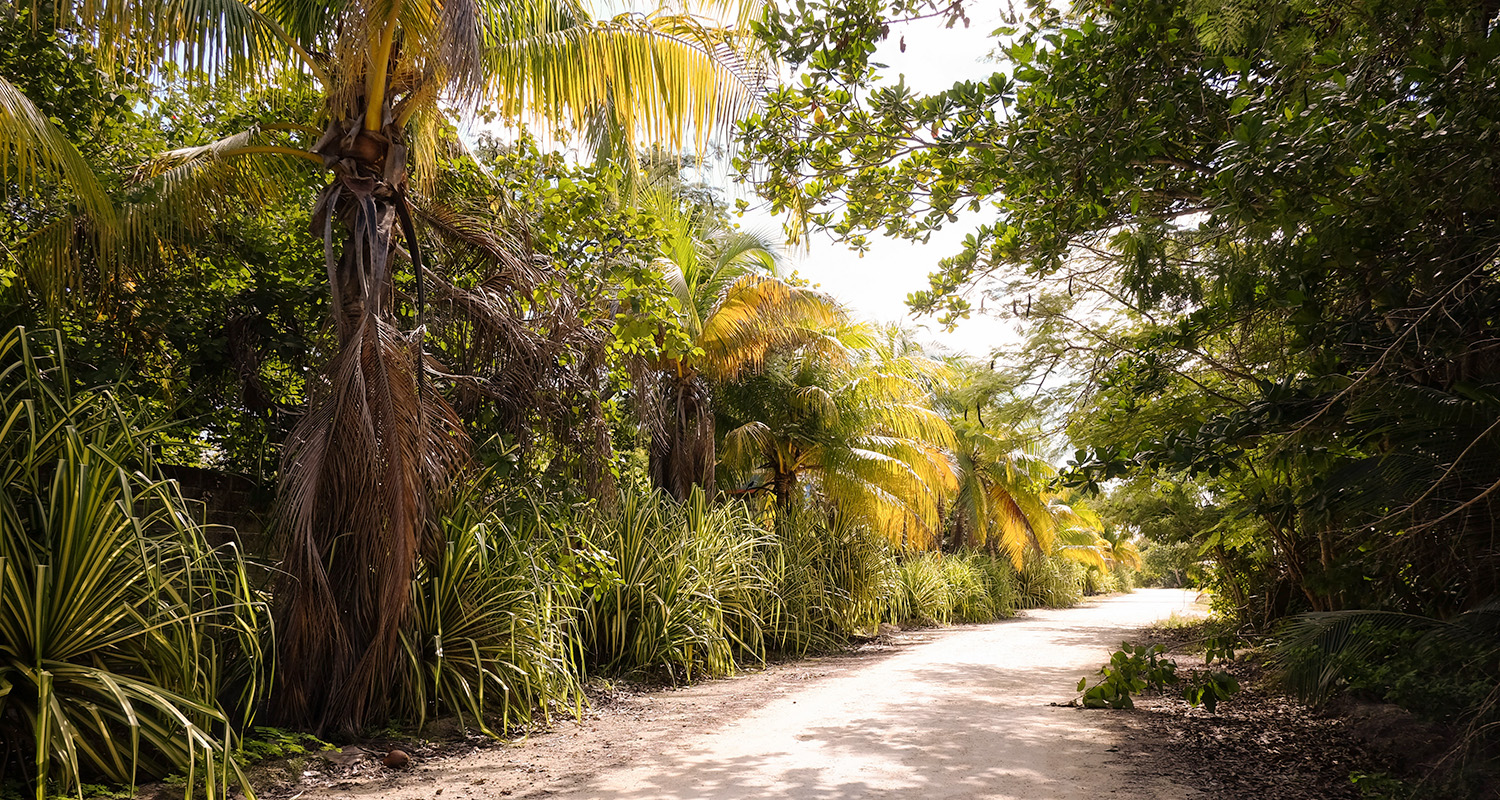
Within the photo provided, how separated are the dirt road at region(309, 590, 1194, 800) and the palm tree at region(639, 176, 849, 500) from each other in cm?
300

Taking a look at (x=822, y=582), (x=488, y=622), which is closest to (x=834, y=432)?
(x=822, y=582)

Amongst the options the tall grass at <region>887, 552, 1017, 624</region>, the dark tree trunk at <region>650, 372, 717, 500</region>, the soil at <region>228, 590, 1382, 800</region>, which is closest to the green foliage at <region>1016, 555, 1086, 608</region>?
the tall grass at <region>887, 552, 1017, 624</region>

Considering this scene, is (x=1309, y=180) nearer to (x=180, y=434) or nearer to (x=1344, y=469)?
(x=1344, y=469)

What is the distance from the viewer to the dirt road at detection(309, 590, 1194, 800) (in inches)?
173

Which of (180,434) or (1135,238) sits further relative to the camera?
(180,434)

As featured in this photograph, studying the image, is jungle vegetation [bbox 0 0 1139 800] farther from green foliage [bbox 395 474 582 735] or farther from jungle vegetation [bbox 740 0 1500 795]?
jungle vegetation [bbox 740 0 1500 795]

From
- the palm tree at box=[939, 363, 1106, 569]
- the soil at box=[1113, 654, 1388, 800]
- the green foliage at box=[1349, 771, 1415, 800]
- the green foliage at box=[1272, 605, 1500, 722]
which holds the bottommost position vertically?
the soil at box=[1113, 654, 1388, 800]

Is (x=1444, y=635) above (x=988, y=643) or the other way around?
above

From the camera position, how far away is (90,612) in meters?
3.75

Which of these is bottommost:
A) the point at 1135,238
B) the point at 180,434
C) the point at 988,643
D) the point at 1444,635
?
the point at 988,643

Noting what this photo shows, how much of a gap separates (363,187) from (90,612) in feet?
9.86

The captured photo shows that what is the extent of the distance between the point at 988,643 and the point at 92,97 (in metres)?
12.5

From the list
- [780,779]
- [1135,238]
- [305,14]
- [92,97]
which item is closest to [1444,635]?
[1135,238]

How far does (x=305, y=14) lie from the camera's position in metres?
5.87
